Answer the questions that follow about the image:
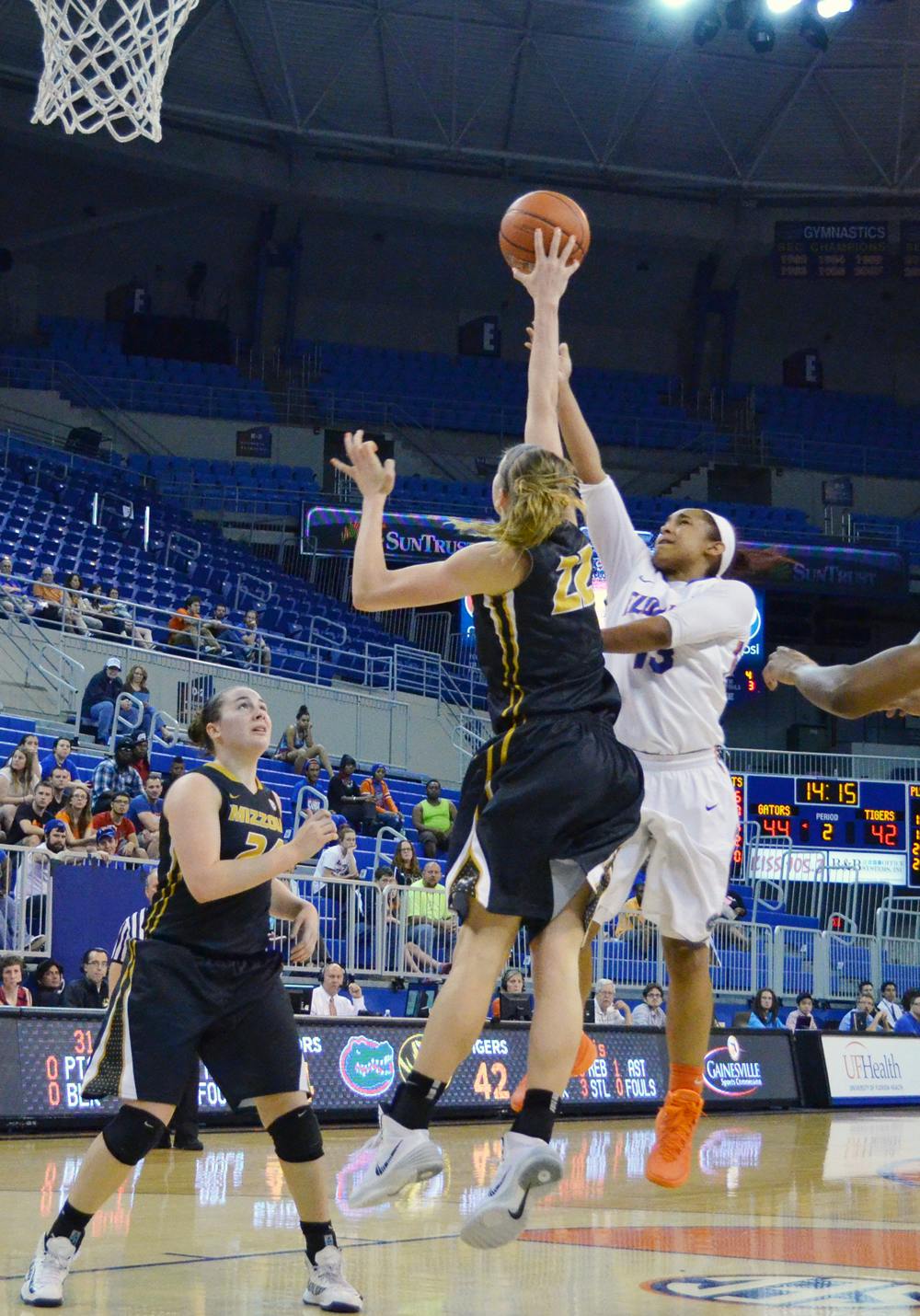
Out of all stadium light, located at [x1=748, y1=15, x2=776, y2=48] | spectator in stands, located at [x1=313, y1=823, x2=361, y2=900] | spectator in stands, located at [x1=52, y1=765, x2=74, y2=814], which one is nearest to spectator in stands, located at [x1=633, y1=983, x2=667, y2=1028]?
spectator in stands, located at [x1=313, y1=823, x2=361, y2=900]

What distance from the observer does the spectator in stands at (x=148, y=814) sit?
14.6 meters

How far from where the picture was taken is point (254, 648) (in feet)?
76.7

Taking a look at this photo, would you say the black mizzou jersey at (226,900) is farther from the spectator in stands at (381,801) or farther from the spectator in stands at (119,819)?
the spectator in stands at (381,801)

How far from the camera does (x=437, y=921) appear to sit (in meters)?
16.8

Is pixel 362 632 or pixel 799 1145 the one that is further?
pixel 362 632

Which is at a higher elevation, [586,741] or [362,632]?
[362,632]

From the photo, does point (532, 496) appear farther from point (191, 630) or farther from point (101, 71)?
point (191, 630)

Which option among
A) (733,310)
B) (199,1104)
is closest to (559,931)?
(199,1104)

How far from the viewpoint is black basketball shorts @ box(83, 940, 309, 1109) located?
5.44m

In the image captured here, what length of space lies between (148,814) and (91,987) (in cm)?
308

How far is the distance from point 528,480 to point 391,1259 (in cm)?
306

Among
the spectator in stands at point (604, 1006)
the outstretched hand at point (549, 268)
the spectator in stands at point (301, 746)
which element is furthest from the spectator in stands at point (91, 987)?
the spectator in stands at point (301, 746)

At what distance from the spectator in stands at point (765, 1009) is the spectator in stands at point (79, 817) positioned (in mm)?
8427

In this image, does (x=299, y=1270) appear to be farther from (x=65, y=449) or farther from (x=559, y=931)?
(x=65, y=449)
